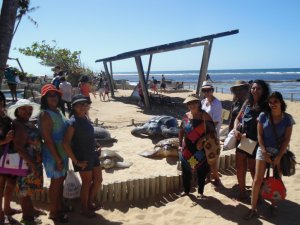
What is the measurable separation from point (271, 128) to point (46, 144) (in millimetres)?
2514

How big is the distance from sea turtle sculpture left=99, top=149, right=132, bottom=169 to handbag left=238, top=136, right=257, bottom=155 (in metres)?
2.60

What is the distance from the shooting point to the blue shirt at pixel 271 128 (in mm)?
3891

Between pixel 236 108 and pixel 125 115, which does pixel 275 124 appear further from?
pixel 125 115

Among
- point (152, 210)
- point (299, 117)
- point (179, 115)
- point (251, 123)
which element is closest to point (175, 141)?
point (152, 210)

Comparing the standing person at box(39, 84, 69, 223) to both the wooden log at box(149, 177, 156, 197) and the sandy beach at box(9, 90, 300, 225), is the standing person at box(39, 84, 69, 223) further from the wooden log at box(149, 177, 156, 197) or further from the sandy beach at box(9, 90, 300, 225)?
the wooden log at box(149, 177, 156, 197)

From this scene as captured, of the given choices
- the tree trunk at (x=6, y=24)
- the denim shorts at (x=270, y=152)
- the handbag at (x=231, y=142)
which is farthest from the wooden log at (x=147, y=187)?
the tree trunk at (x=6, y=24)

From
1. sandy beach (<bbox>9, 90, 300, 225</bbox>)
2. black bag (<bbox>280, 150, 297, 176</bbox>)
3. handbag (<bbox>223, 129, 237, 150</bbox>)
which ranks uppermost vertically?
handbag (<bbox>223, 129, 237, 150</bbox>)

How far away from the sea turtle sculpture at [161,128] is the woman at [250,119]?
378 centimetres

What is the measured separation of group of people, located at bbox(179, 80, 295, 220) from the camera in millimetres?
3904

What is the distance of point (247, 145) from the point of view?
4.25 metres

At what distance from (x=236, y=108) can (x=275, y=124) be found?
862 millimetres

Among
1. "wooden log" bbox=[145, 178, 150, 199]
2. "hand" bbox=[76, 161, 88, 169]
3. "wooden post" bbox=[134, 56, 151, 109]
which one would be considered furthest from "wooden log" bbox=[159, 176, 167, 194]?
"wooden post" bbox=[134, 56, 151, 109]

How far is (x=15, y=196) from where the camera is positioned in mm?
5074

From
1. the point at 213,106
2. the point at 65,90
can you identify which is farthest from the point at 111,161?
the point at 65,90
